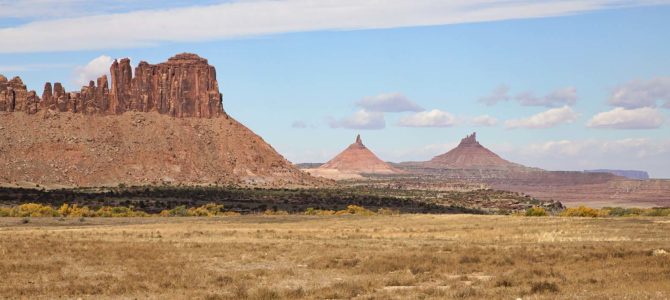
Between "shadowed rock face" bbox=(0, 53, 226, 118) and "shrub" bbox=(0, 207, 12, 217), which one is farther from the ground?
"shadowed rock face" bbox=(0, 53, 226, 118)

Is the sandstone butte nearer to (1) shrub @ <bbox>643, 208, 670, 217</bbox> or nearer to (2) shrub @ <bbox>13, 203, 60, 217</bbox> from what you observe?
(2) shrub @ <bbox>13, 203, 60, 217</bbox>

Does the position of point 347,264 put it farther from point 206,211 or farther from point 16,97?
point 16,97

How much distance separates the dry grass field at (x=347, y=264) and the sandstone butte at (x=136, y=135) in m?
105

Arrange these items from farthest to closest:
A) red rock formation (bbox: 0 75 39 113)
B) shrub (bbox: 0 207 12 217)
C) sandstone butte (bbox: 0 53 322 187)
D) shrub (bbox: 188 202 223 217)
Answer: red rock formation (bbox: 0 75 39 113) < sandstone butte (bbox: 0 53 322 187) < shrub (bbox: 188 202 223 217) < shrub (bbox: 0 207 12 217)

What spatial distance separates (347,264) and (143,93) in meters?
150

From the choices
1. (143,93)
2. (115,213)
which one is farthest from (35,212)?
(143,93)

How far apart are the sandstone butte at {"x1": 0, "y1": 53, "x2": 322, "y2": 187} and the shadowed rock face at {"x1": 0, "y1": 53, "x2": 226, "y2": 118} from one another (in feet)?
0.60

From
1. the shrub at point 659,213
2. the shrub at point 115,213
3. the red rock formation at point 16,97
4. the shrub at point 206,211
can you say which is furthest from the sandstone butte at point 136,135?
the shrub at point 659,213

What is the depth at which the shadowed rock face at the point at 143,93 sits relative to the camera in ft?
532

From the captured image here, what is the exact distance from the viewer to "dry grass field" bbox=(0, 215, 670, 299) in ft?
73.0

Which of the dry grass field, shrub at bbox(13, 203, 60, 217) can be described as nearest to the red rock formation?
shrub at bbox(13, 203, 60, 217)

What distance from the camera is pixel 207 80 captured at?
181 metres

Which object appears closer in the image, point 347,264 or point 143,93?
point 347,264

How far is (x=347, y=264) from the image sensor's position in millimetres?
28906
